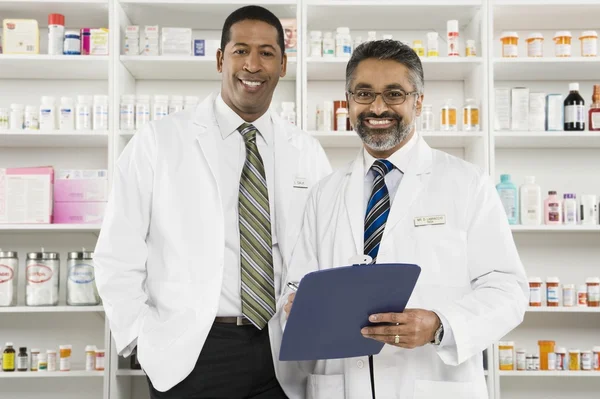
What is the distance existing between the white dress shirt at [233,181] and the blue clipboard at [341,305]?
1.52 feet

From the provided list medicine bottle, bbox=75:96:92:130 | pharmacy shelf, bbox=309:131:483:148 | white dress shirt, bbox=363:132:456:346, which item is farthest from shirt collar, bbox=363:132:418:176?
medicine bottle, bbox=75:96:92:130

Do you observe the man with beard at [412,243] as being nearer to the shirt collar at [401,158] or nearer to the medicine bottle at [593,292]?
the shirt collar at [401,158]

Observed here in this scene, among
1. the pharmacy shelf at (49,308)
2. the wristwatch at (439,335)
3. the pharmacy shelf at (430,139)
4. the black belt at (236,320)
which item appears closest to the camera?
the wristwatch at (439,335)

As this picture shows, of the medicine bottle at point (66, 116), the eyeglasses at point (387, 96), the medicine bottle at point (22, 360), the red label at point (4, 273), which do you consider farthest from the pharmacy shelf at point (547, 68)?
the medicine bottle at point (22, 360)

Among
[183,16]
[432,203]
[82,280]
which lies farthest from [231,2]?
[432,203]

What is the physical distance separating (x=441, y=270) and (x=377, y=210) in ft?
0.77

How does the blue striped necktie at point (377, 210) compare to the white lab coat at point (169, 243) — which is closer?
the blue striped necktie at point (377, 210)

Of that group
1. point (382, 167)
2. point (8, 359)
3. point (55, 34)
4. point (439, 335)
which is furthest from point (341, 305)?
point (55, 34)

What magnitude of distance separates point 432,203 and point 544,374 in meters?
1.84

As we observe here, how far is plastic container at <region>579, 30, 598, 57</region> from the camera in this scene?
3.38 m

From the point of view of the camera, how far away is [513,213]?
10.9 ft

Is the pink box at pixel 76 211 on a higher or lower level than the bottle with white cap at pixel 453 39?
lower

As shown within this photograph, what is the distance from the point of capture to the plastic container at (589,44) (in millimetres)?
3375

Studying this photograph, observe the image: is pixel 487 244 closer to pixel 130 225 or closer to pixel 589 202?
pixel 130 225
